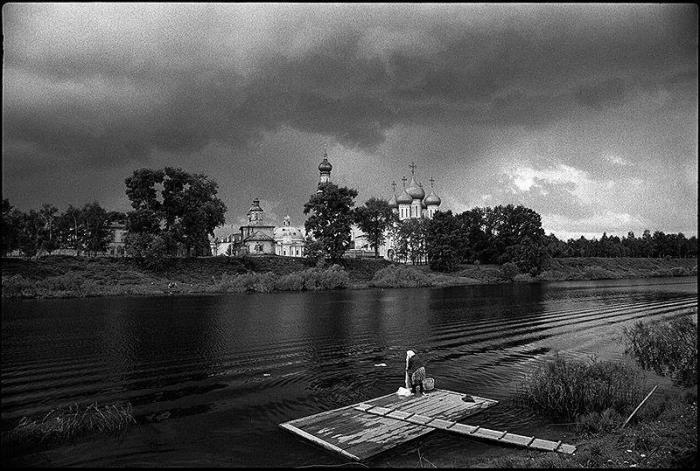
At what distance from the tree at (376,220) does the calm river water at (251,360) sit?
6551 centimetres

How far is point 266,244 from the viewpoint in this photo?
131 metres

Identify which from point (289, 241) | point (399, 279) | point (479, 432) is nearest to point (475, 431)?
point (479, 432)

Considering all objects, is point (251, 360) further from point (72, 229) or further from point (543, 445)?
point (72, 229)

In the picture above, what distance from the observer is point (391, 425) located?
1638 cm

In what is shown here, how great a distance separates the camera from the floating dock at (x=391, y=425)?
14.8m

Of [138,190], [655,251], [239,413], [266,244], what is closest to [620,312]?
[239,413]

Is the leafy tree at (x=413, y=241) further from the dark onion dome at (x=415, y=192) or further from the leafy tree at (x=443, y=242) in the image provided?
the dark onion dome at (x=415, y=192)

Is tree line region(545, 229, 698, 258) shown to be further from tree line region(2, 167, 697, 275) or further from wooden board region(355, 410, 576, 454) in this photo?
wooden board region(355, 410, 576, 454)

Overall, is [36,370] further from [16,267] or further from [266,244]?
[266,244]

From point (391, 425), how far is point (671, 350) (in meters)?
17.0

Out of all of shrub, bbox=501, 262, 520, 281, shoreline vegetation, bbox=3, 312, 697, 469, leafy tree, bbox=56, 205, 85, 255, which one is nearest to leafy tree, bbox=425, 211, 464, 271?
shrub, bbox=501, 262, 520, 281

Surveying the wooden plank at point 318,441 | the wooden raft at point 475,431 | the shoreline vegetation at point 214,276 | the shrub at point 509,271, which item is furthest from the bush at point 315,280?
the wooden plank at point 318,441

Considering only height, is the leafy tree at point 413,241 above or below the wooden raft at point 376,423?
above

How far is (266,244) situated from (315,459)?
388 ft
